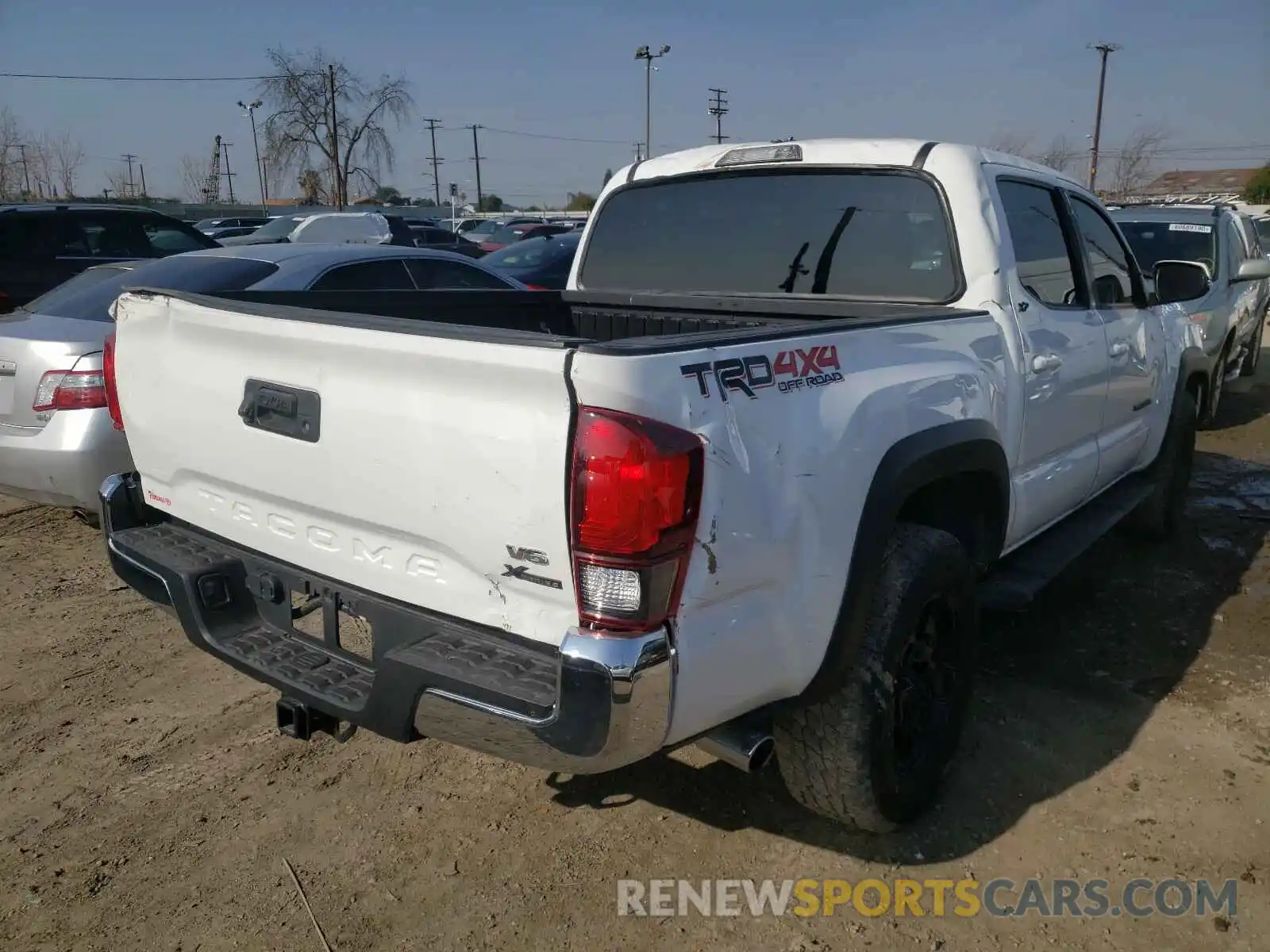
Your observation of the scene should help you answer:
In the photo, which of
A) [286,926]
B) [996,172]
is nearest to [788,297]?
[996,172]

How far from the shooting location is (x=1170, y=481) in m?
5.34

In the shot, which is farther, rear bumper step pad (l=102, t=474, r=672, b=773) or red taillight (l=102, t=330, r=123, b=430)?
red taillight (l=102, t=330, r=123, b=430)

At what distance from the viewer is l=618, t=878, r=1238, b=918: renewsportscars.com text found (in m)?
2.60

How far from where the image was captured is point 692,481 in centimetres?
196

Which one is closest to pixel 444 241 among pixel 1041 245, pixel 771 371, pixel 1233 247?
pixel 1233 247

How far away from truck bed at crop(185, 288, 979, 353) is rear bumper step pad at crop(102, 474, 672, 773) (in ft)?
2.34

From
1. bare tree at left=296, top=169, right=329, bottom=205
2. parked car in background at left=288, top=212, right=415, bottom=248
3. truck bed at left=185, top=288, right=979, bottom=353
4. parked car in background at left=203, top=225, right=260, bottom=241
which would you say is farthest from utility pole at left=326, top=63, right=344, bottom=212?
truck bed at left=185, top=288, right=979, bottom=353

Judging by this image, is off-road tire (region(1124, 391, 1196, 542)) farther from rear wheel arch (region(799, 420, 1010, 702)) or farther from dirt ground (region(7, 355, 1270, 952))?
rear wheel arch (region(799, 420, 1010, 702))

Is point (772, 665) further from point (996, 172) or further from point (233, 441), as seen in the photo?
point (996, 172)

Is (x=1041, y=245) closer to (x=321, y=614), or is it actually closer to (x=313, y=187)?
(x=321, y=614)

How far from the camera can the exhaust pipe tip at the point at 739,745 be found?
90.4 inches

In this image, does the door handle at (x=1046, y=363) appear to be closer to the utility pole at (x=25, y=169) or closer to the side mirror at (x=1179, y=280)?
the side mirror at (x=1179, y=280)

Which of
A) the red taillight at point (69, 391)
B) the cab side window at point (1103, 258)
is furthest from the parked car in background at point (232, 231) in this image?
the cab side window at point (1103, 258)

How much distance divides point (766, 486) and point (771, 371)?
254mm
